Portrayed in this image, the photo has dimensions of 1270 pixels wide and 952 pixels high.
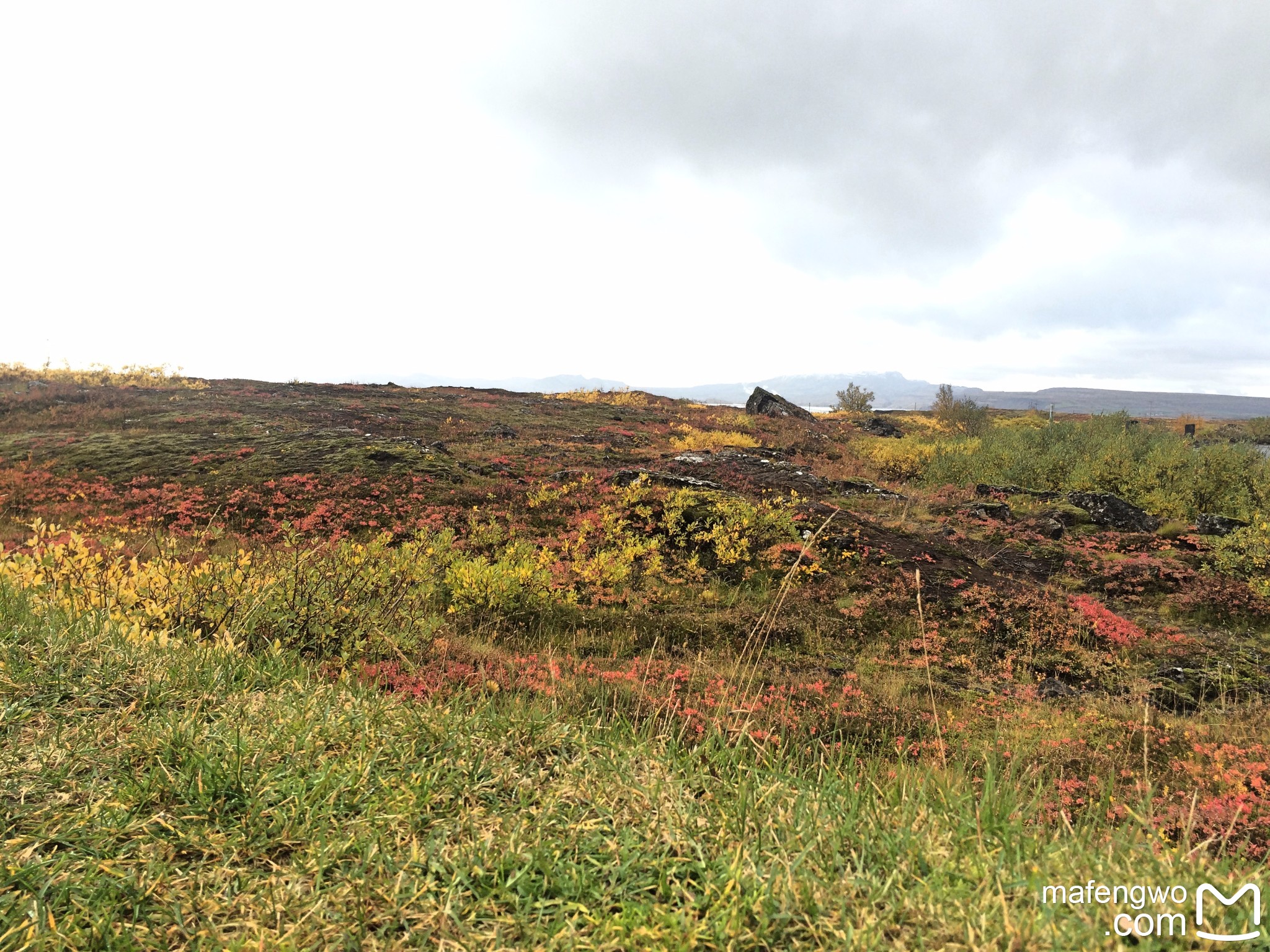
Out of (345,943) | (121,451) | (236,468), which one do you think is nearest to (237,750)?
(345,943)

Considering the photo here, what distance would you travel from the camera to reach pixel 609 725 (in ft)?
12.0

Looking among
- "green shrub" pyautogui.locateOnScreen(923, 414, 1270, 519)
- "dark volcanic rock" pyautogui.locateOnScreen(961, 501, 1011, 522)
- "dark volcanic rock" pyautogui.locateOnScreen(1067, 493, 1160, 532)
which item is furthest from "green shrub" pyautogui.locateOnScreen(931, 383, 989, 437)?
"dark volcanic rock" pyautogui.locateOnScreen(961, 501, 1011, 522)

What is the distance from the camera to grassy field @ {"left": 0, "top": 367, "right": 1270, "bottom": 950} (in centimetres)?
189

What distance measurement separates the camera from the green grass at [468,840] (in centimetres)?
179

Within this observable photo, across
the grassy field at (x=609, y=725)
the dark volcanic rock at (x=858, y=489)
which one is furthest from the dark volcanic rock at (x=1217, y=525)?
the dark volcanic rock at (x=858, y=489)

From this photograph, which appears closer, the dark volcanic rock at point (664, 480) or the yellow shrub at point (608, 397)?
the dark volcanic rock at point (664, 480)

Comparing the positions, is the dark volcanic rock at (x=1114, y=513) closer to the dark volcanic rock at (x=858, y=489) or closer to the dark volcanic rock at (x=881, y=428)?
the dark volcanic rock at (x=858, y=489)

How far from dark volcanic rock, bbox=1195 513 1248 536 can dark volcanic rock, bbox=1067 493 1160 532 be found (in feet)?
2.98

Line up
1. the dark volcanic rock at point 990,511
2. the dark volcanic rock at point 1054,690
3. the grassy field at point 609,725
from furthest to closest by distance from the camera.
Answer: the dark volcanic rock at point 990,511
the dark volcanic rock at point 1054,690
the grassy field at point 609,725

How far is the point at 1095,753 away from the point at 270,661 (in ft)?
23.9

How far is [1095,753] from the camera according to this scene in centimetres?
527

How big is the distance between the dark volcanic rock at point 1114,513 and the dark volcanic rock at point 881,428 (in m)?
23.2

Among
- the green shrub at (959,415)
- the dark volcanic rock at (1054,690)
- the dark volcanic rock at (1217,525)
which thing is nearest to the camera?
the dark volcanic rock at (1054,690)

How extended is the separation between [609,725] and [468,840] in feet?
4.92
